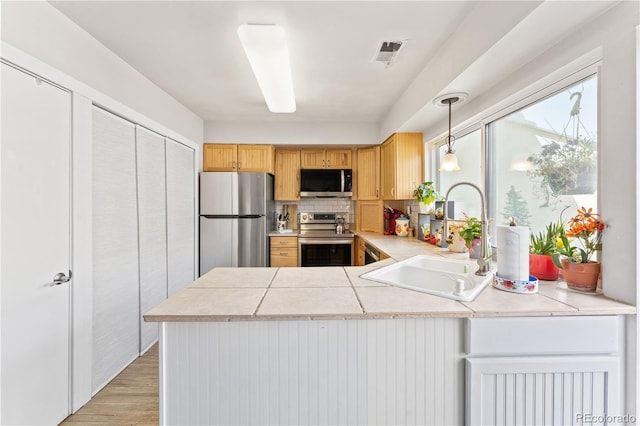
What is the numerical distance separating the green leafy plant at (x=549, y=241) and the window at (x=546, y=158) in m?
0.13

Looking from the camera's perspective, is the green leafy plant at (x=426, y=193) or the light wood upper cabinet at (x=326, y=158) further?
the light wood upper cabinet at (x=326, y=158)

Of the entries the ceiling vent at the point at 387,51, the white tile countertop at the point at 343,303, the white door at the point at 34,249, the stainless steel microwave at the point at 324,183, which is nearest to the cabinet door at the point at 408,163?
the stainless steel microwave at the point at 324,183

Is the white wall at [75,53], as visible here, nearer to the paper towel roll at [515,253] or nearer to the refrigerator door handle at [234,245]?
the refrigerator door handle at [234,245]

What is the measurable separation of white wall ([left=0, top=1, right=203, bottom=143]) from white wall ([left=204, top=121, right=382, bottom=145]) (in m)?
1.00

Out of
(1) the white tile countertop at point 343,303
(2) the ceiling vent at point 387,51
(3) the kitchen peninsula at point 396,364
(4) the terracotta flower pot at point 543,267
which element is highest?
(2) the ceiling vent at point 387,51

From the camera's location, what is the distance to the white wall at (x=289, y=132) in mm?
3635

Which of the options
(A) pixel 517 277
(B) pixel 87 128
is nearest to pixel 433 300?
(A) pixel 517 277

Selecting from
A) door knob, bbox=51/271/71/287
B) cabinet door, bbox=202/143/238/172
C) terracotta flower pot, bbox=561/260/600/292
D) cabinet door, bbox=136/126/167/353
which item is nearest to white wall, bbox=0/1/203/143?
cabinet door, bbox=136/126/167/353

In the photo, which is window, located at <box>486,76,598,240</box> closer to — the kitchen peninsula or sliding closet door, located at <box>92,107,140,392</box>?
the kitchen peninsula

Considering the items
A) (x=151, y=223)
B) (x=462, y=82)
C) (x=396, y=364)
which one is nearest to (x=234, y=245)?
(x=151, y=223)

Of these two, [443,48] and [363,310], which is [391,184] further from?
[363,310]

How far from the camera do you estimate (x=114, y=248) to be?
6.49 feet

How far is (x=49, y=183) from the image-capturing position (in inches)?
58.5

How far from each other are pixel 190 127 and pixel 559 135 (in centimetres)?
346
